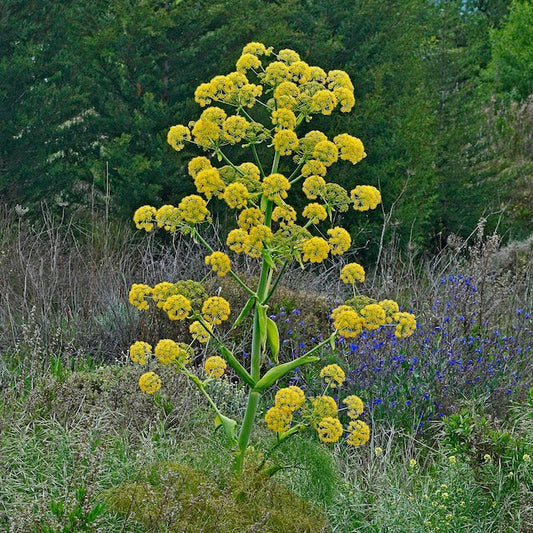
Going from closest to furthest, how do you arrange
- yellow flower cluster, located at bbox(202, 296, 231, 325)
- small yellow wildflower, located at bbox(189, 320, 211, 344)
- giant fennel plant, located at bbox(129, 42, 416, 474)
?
giant fennel plant, located at bbox(129, 42, 416, 474)
yellow flower cluster, located at bbox(202, 296, 231, 325)
small yellow wildflower, located at bbox(189, 320, 211, 344)

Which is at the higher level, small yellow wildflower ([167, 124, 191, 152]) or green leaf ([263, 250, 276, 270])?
small yellow wildflower ([167, 124, 191, 152])

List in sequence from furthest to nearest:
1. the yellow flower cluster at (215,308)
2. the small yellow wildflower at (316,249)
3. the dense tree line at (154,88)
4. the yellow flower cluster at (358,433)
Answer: the dense tree line at (154,88) < the yellow flower cluster at (358,433) < the yellow flower cluster at (215,308) < the small yellow wildflower at (316,249)

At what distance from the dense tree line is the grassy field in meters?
2.15

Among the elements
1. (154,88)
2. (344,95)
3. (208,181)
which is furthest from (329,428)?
(154,88)

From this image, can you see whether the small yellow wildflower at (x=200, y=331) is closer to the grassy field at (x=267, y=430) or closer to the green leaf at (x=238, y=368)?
the green leaf at (x=238, y=368)

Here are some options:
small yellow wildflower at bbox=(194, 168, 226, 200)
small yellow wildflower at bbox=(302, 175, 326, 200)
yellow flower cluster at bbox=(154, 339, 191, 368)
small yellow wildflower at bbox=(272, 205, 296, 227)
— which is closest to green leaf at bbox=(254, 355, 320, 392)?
yellow flower cluster at bbox=(154, 339, 191, 368)

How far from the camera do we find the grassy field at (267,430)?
3.48 metres

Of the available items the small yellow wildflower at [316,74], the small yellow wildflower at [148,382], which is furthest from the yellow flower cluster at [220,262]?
the small yellow wildflower at [316,74]

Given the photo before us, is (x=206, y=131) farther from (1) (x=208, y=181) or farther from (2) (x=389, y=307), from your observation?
(2) (x=389, y=307)

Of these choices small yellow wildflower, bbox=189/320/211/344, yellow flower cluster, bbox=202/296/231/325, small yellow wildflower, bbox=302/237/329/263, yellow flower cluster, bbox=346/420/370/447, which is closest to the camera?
small yellow wildflower, bbox=302/237/329/263

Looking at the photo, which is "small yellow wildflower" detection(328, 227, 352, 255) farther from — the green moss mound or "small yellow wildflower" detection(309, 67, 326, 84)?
the green moss mound

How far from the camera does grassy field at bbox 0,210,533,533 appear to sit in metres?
3.48

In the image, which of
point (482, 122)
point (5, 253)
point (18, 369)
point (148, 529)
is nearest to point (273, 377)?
point (148, 529)

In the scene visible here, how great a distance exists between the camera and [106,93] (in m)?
9.61
